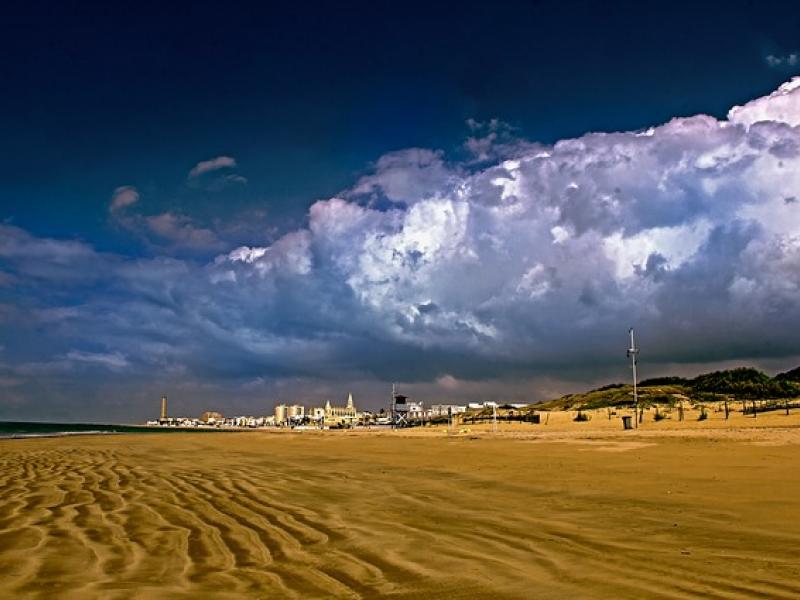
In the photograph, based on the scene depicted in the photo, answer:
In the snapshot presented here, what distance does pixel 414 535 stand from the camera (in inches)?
292

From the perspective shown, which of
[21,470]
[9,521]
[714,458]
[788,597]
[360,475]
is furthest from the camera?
[21,470]

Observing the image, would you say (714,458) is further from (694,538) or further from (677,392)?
(677,392)

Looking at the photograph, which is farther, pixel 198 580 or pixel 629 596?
pixel 198 580

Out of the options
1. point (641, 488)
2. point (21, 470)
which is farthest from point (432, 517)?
point (21, 470)

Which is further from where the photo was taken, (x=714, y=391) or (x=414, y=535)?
(x=714, y=391)

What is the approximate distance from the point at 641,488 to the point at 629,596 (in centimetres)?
734

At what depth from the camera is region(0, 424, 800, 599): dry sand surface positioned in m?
5.15

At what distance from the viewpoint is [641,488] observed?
37.3 feet

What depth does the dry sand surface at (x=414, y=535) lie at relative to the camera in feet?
16.9

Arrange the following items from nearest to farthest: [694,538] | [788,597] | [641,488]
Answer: [788,597]
[694,538]
[641,488]

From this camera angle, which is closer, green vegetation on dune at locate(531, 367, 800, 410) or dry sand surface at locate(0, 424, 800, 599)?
dry sand surface at locate(0, 424, 800, 599)

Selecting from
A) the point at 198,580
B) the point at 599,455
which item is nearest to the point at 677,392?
the point at 599,455

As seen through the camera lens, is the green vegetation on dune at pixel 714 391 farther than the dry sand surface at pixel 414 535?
Yes

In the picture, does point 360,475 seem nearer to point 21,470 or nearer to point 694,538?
point 694,538
